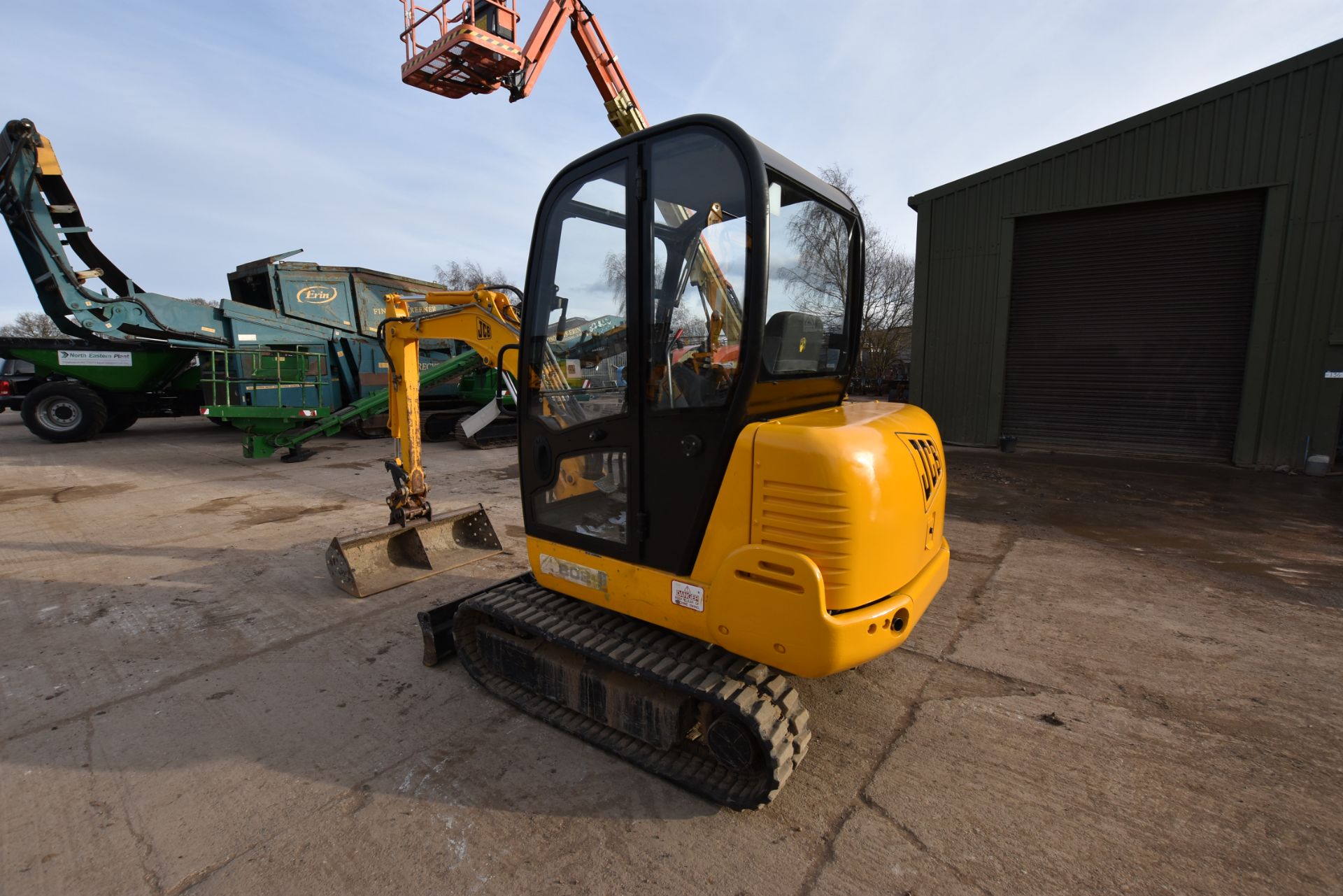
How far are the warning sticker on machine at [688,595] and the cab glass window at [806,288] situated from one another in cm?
87

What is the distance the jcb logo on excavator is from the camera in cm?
1239

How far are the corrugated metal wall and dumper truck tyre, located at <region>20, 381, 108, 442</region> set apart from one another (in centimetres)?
1663

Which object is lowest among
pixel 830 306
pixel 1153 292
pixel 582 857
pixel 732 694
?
pixel 582 857

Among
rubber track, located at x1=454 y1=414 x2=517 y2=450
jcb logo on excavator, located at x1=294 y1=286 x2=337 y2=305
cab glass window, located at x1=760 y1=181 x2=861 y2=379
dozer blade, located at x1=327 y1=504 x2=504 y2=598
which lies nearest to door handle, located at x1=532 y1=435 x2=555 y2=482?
cab glass window, located at x1=760 y1=181 x2=861 y2=379

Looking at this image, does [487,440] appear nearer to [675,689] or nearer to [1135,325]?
[675,689]

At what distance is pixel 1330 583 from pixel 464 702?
591cm

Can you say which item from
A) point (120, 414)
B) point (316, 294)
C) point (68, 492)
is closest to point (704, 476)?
point (68, 492)

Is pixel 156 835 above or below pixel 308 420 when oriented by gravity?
below

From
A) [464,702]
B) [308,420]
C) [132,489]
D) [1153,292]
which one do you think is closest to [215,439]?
[308,420]

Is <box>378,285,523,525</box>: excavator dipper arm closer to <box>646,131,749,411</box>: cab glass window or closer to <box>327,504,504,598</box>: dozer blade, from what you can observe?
<box>327,504,504,598</box>: dozer blade

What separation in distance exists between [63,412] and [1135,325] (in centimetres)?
1855

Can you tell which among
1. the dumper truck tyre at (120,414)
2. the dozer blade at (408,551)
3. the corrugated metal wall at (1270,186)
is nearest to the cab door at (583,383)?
the dozer blade at (408,551)

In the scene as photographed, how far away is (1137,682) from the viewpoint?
3.06 metres

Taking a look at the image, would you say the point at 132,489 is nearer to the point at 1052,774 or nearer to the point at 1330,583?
the point at 1052,774
